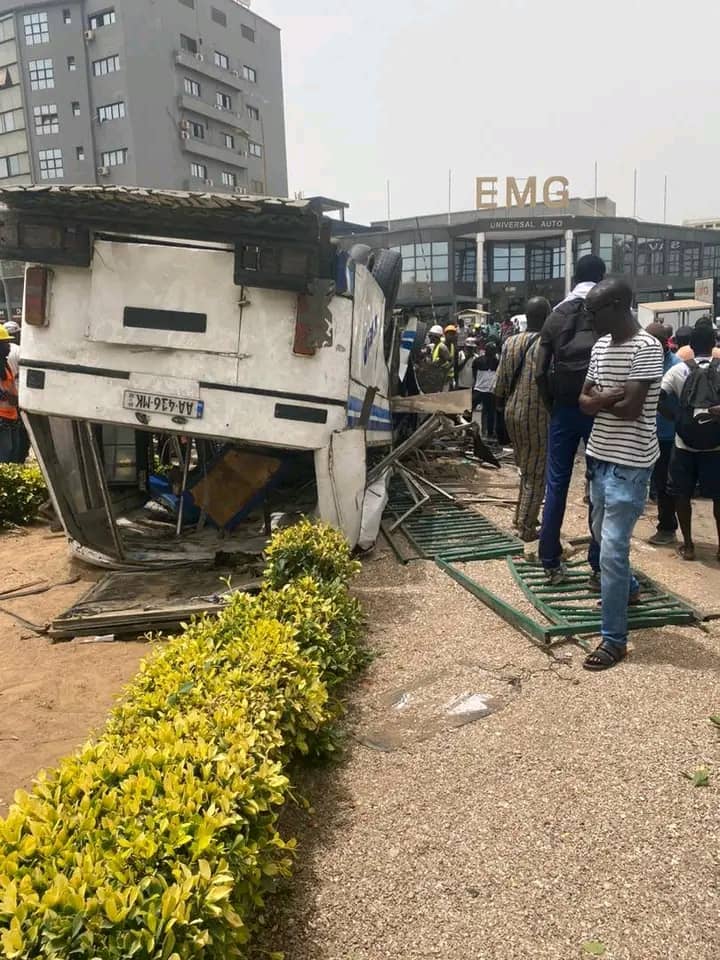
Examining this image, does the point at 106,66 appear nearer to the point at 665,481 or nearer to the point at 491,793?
the point at 665,481

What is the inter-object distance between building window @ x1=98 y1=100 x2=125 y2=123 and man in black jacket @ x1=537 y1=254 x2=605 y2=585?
52390 mm

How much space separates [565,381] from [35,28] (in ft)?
193

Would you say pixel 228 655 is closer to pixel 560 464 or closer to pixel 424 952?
pixel 424 952

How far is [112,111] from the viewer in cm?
→ 4912

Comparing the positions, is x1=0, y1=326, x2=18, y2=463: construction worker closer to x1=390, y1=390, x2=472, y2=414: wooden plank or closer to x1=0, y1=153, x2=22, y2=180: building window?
x1=390, y1=390, x2=472, y2=414: wooden plank

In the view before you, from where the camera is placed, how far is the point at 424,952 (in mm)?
2230

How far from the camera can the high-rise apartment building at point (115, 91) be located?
1909 inches

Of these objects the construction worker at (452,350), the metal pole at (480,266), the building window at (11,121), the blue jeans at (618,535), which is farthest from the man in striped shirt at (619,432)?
the building window at (11,121)

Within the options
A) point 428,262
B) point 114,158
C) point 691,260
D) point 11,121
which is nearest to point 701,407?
point 428,262

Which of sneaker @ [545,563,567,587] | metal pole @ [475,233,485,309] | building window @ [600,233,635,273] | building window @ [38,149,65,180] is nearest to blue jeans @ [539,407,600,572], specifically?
sneaker @ [545,563,567,587]

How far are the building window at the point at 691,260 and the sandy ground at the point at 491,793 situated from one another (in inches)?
2273

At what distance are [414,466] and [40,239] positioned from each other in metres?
6.02

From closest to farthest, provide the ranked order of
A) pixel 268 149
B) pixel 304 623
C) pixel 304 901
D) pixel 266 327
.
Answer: pixel 304 901
pixel 304 623
pixel 266 327
pixel 268 149

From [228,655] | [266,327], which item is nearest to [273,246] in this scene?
[266,327]
